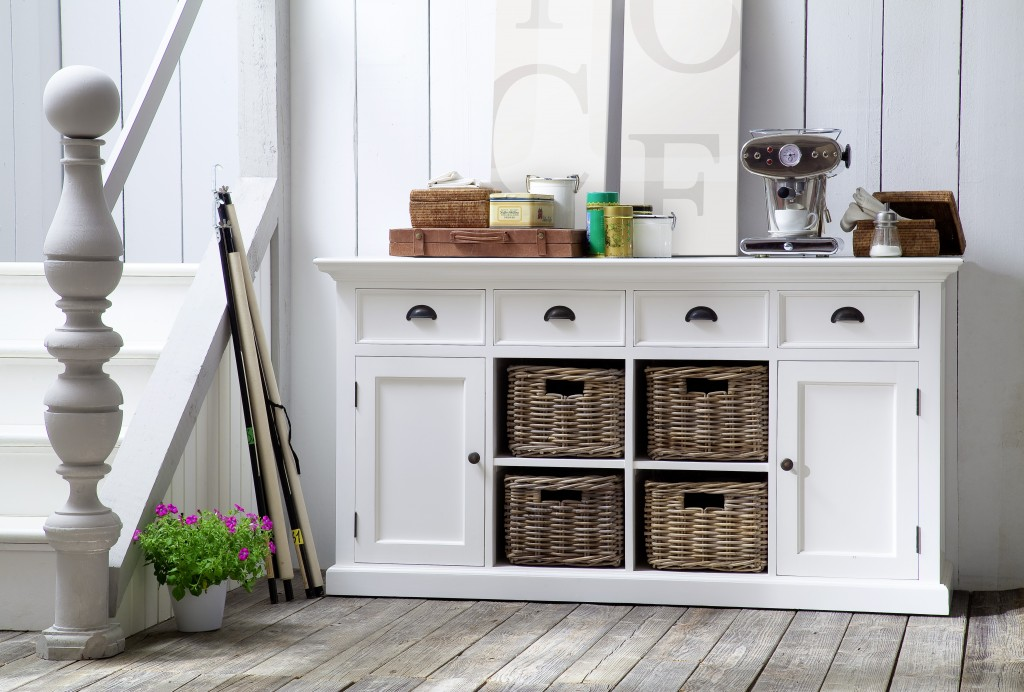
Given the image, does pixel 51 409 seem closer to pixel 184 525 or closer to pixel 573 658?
pixel 184 525

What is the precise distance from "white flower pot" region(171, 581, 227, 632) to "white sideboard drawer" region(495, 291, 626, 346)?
0.98 metres

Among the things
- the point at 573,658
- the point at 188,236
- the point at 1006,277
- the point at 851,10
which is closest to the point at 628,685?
the point at 573,658

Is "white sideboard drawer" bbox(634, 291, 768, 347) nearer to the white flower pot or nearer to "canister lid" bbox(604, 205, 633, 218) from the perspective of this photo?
"canister lid" bbox(604, 205, 633, 218)

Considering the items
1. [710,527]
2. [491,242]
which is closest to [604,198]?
[491,242]

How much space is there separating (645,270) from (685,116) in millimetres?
623

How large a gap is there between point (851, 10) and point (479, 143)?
3.86ft

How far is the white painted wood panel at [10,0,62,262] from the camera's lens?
409cm

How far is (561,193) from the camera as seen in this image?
3.32 m

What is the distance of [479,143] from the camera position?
359cm

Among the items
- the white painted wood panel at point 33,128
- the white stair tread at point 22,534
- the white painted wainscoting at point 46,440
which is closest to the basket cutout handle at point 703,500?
the white painted wainscoting at point 46,440

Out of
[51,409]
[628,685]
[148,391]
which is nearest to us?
[628,685]

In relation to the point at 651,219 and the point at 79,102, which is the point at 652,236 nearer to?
the point at 651,219

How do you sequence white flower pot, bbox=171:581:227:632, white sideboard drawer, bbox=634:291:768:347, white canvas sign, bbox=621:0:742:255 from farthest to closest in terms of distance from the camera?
white canvas sign, bbox=621:0:742:255
white sideboard drawer, bbox=634:291:768:347
white flower pot, bbox=171:581:227:632

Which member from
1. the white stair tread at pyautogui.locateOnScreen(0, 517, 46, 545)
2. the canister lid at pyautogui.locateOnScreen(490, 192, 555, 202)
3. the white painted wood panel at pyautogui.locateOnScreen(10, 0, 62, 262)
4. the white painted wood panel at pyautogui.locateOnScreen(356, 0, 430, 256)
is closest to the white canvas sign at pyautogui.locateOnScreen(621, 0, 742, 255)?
the canister lid at pyautogui.locateOnScreen(490, 192, 555, 202)
